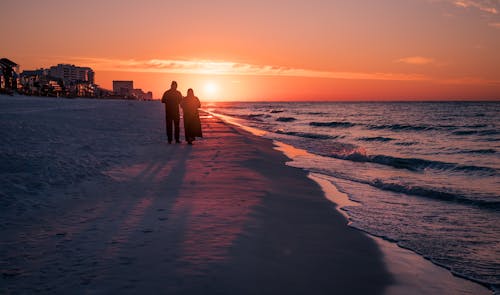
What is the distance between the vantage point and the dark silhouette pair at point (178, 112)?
14789 millimetres

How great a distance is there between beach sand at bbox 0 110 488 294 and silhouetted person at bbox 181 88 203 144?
8.32 m

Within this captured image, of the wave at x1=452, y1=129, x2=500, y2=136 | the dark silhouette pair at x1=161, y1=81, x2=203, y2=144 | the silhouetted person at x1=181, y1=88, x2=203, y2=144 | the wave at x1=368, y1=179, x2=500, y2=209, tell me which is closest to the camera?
the wave at x1=368, y1=179, x2=500, y2=209

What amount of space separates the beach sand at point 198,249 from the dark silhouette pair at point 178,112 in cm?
813

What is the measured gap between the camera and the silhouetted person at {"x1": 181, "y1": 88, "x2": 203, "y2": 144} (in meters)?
15.1

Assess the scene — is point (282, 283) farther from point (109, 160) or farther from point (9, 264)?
point (109, 160)

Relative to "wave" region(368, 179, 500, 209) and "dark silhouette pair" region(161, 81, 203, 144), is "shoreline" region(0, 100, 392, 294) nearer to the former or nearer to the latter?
"wave" region(368, 179, 500, 209)

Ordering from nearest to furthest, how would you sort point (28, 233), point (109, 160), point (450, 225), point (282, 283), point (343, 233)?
point (282, 283)
point (28, 233)
point (343, 233)
point (450, 225)
point (109, 160)

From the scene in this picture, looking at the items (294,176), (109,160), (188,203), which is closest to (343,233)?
(188,203)

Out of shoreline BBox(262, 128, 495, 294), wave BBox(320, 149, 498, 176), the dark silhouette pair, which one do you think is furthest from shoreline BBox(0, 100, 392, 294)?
the dark silhouette pair

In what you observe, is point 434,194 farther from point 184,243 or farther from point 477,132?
point 477,132

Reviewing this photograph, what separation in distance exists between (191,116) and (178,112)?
703 millimetres

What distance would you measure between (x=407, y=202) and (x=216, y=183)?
3.59 meters

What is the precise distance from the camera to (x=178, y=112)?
14844 millimetres

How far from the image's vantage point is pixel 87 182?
7129mm
